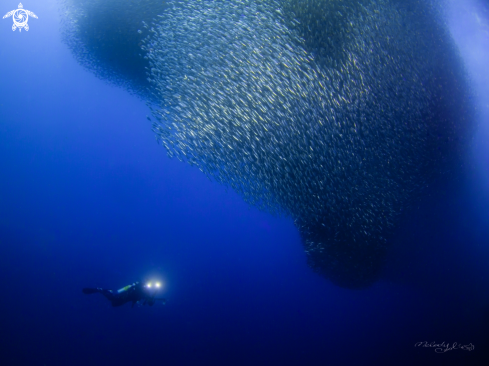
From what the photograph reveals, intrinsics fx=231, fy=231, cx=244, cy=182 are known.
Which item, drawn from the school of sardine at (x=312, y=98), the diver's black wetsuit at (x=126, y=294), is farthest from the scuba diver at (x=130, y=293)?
the school of sardine at (x=312, y=98)

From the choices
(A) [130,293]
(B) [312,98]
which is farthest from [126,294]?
(B) [312,98]

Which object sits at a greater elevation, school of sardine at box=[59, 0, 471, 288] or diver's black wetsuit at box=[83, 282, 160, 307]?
school of sardine at box=[59, 0, 471, 288]

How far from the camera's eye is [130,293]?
6.51 meters

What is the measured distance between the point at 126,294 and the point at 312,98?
698cm

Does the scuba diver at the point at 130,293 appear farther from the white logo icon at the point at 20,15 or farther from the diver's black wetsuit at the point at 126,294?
the white logo icon at the point at 20,15

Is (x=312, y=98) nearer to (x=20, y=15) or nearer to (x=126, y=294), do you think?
(x=126, y=294)

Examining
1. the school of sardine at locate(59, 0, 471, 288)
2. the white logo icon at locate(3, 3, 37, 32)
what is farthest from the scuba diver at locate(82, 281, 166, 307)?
the white logo icon at locate(3, 3, 37, 32)

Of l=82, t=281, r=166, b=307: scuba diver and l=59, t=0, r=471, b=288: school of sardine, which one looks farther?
l=82, t=281, r=166, b=307: scuba diver

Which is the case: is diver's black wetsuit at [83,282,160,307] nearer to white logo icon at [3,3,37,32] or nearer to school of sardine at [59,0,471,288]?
school of sardine at [59,0,471,288]

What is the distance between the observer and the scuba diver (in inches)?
250

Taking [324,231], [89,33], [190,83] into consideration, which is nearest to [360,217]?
[324,231]

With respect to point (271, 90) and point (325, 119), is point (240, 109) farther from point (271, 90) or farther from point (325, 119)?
point (325, 119)

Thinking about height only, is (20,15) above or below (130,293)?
above

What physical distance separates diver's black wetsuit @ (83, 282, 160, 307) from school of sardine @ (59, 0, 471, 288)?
154 inches
